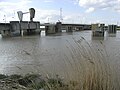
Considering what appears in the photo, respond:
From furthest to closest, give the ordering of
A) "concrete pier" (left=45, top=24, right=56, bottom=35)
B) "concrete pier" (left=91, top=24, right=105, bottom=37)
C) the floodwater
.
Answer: "concrete pier" (left=45, top=24, right=56, bottom=35), "concrete pier" (left=91, top=24, right=105, bottom=37), the floodwater

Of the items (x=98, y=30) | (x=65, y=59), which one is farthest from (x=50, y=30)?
(x=65, y=59)

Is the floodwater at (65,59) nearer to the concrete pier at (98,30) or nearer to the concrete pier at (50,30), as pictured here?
the concrete pier at (98,30)

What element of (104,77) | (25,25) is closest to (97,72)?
(104,77)

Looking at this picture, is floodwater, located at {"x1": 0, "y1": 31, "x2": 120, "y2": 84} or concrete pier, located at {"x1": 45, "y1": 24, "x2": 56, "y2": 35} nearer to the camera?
floodwater, located at {"x1": 0, "y1": 31, "x2": 120, "y2": 84}

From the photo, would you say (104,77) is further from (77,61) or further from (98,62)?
(77,61)

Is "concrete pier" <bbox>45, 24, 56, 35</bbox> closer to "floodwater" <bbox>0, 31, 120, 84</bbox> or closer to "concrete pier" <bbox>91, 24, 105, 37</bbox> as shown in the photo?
"concrete pier" <bbox>91, 24, 105, 37</bbox>

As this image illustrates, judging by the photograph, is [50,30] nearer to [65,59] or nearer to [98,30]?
[98,30]

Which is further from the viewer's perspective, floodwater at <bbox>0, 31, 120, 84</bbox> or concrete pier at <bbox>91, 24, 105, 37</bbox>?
concrete pier at <bbox>91, 24, 105, 37</bbox>

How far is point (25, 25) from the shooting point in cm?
7994

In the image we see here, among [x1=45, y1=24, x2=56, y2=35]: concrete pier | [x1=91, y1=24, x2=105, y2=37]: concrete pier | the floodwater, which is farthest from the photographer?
[x1=45, y1=24, x2=56, y2=35]: concrete pier

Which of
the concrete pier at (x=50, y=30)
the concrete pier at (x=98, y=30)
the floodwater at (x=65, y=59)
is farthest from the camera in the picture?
the concrete pier at (x=50, y=30)

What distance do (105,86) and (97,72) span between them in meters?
0.38

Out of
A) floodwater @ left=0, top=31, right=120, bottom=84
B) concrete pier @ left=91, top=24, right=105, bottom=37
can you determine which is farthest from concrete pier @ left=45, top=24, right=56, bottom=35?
floodwater @ left=0, top=31, right=120, bottom=84

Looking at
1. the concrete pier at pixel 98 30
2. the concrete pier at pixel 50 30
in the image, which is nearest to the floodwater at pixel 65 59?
the concrete pier at pixel 98 30
